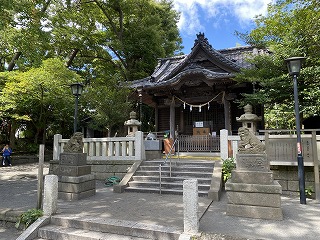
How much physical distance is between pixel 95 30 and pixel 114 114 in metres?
10.1

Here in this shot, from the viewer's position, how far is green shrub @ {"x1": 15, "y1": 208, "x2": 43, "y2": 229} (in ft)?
15.9

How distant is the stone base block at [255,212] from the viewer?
4645 mm

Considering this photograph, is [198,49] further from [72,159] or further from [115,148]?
[72,159]

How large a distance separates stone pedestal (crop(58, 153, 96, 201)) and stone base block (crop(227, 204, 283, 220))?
168 inches

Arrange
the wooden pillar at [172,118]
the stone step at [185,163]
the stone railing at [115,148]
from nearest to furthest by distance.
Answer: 1. the stone step at [185,163]
2. the stone railing at [115,148]
3. the wooden pillar at [172,118]

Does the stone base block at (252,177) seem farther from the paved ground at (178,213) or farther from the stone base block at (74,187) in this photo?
the stone base block at (74,187)

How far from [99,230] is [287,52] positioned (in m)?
8.33

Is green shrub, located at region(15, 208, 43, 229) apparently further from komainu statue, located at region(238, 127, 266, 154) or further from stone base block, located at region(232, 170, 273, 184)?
komainu statue, located at region(238, 127, 266, 154)

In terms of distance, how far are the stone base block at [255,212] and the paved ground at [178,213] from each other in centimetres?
14

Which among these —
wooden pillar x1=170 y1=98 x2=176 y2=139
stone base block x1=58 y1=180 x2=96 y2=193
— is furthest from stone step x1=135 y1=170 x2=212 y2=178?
wooden pillar x1=170 y1=98 x2=176 y2=139

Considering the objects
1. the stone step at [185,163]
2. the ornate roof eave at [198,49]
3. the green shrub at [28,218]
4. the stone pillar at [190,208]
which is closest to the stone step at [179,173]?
the stone step at [185,163]

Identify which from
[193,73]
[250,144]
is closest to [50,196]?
[250,144]

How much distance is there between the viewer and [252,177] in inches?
197

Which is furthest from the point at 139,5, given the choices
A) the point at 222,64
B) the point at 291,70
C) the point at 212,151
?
the point at 291,70
